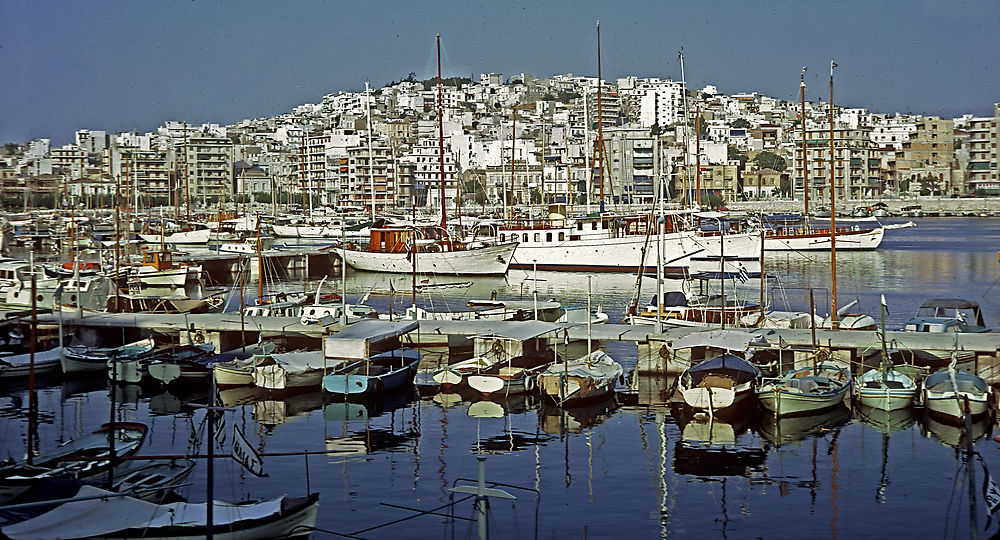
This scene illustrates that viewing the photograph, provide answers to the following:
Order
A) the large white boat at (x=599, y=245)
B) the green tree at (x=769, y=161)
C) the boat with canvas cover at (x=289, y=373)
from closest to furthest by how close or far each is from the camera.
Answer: the boat with canvas cover at (x=289, y=373), the large white boat at (x=599, y=245), the green tree at (x=769, y=161)

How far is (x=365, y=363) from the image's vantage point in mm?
18516

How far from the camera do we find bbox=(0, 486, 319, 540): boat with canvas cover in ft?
29.3

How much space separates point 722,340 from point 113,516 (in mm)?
11011

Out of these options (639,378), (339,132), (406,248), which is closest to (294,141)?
(339,132)

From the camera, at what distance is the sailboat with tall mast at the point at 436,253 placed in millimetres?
41375

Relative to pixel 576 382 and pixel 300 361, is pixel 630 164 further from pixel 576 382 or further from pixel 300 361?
pixel 576 382

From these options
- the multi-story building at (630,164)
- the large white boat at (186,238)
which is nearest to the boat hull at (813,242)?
the large white boat at (186,238)

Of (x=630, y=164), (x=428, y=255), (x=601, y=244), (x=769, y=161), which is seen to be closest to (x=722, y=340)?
(x=601, y=244)

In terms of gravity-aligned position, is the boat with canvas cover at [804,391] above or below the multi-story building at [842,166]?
below

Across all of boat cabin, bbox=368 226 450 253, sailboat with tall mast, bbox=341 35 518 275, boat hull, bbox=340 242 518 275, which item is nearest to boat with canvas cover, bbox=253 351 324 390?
sailboat with tall mast, bbox=341 35 518 275

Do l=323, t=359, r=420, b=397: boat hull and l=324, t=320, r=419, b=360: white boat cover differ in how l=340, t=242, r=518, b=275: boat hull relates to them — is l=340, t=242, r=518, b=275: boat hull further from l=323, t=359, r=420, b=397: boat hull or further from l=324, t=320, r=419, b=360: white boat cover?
l=323, t=359, r=420, b=397: boat hull

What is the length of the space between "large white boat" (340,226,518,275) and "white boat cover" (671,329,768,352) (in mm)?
22110

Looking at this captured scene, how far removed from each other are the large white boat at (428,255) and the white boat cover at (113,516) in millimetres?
29445

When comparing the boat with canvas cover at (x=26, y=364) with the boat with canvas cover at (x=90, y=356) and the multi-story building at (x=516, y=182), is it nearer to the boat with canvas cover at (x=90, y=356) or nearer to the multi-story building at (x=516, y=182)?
the boat with canvas cover at (x=90, y=356)
